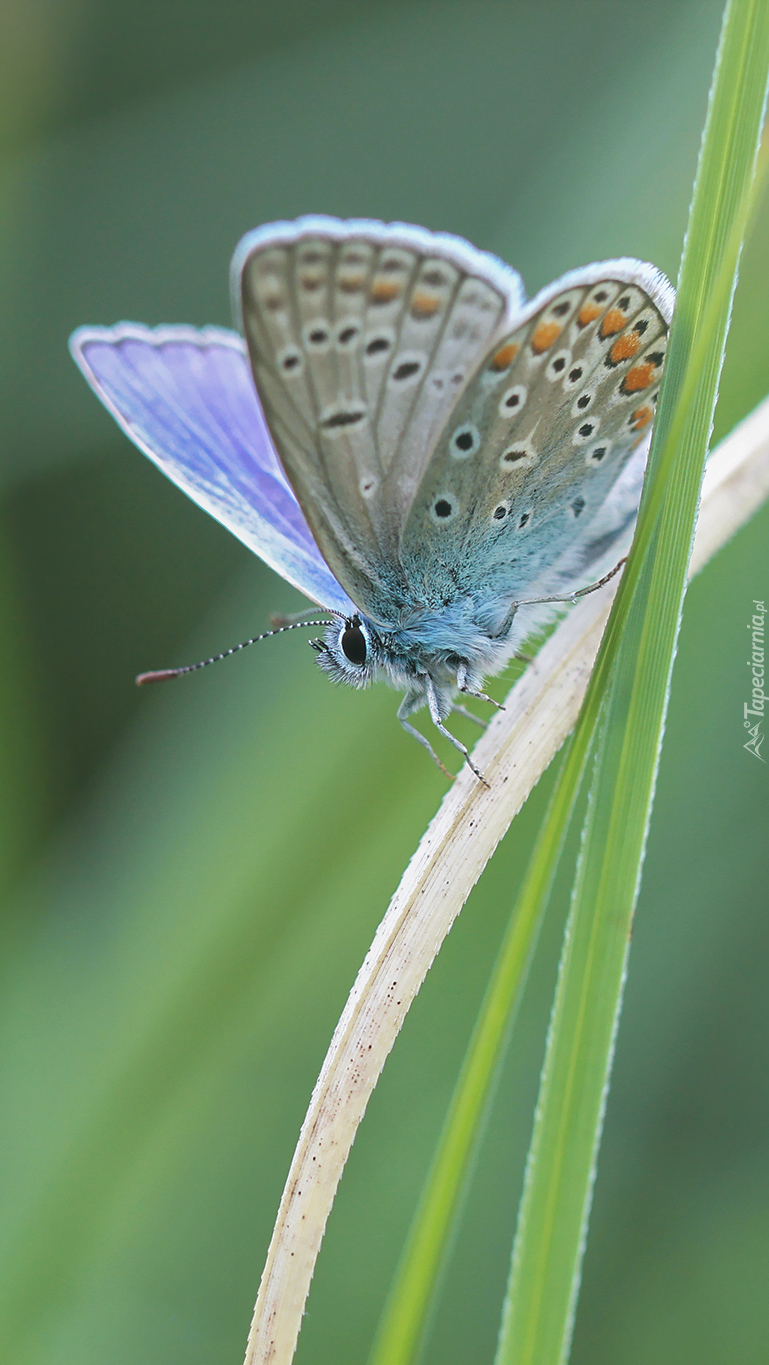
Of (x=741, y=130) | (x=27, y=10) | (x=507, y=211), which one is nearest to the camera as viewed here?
(x=741, y=130)

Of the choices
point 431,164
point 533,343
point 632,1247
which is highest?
point 431,164

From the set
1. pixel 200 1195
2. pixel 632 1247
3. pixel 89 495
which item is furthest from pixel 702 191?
pixel 89 495

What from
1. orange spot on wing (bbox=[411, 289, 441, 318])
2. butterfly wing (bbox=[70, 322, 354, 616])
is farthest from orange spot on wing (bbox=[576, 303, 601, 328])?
butterfly wing (bbox=[70, 322, 354, 616])

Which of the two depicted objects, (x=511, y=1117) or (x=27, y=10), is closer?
(x=511, y=1117)

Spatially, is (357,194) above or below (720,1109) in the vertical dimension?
above

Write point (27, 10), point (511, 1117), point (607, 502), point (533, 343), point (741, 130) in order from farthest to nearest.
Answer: point (27, 10) → point (511, 1117) → point (607, 502) → point (533, 343) → point (741, 130)

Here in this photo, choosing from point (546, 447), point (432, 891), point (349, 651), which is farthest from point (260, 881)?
point (546, 447)

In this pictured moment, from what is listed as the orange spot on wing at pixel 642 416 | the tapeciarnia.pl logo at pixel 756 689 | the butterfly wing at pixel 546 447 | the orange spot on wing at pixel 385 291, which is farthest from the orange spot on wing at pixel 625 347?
the tapeciarnia.pl logo at pixel 756 689

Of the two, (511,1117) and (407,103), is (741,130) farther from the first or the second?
(407,103)
